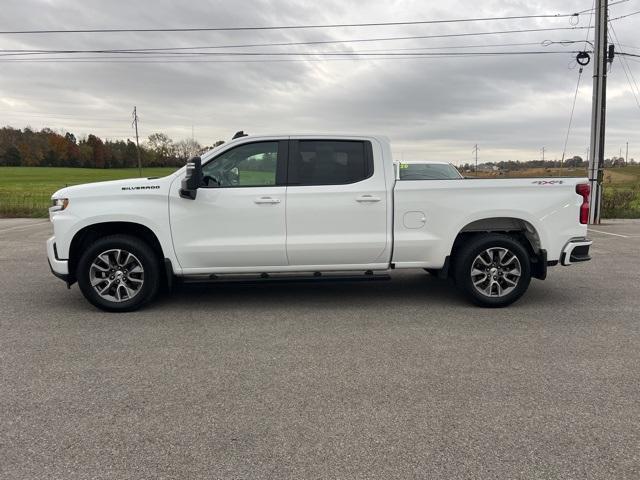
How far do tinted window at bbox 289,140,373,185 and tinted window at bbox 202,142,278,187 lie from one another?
25 cm

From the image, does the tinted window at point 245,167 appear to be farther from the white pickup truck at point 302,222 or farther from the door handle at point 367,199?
the door handle at point 367,199

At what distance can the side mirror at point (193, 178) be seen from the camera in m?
5.27

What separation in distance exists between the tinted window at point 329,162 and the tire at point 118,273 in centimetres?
189

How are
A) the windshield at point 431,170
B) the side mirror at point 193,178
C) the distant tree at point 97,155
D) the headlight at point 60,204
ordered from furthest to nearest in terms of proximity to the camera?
the distant tree at point 97,155 < the windshield at point 431,170 < the headlight at point 60,204 < the side mirror at point 193,178

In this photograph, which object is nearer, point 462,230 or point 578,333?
point 578,333

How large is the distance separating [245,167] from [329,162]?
38.1 inches

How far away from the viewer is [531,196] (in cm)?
566

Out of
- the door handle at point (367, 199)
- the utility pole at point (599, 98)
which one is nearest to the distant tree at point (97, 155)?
the utility pole at point (599, 98)

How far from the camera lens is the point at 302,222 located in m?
5.51

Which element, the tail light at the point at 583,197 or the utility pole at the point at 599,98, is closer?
the tail light at the point at 583,197

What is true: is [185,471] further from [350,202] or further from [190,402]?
[350,202]

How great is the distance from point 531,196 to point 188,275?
13.3 ft

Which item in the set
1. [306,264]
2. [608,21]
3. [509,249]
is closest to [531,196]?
[509,249]

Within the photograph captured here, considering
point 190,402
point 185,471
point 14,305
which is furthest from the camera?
point 14,305
